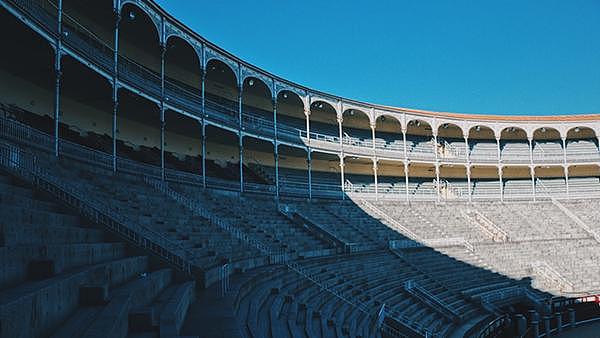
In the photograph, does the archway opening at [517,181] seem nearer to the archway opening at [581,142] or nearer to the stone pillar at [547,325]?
the archway opening at [581,142]

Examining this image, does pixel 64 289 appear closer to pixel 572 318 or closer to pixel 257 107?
pixel 572 318

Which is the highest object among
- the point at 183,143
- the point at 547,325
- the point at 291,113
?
the point at 291,113

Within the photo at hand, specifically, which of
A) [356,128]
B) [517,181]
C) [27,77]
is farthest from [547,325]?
[517,181]

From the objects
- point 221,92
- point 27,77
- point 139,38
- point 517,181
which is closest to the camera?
point 27,77

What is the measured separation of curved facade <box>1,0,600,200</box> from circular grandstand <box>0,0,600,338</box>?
142 mm

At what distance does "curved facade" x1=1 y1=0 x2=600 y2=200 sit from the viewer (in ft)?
66.3

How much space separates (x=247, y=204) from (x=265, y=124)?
8.91 metres

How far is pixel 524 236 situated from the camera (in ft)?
109

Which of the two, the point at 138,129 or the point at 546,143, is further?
the point at 546,143

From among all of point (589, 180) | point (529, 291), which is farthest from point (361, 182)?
point (589, 180)

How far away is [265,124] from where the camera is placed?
110ft

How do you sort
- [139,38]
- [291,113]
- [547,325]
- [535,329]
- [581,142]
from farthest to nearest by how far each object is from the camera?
[581,142], [291,113], [139,38], [547,325], [535,329]

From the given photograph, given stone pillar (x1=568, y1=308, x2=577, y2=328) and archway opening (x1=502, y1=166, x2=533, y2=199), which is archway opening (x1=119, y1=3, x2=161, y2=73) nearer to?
stone pillar (x1=568, y1=308, x2=577, y2=328)

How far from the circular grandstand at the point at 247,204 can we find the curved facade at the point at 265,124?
0.14 meters
